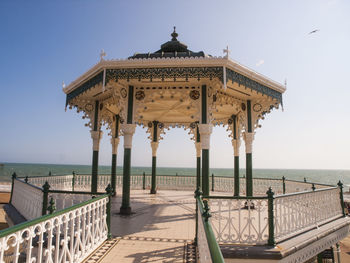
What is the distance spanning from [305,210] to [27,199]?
7300mm

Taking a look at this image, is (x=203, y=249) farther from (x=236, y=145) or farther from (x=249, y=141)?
(x=236, y=145)

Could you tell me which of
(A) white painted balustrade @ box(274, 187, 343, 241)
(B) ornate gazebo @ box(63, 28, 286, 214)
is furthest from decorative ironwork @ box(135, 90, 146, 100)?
(A) white painted balustrade @ box(274, 187, 343, 241)

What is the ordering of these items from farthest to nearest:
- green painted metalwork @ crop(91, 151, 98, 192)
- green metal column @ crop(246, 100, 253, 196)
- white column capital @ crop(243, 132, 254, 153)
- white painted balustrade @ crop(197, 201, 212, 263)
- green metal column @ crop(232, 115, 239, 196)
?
1. green metal column @ crop(232, 115, 239, 196)
2. green painted metalwork @ crop(91, 151, 98, 192)
3. white column capital @ crop(243, 132, 254, 153)
4. green metal column @ crop(246, 100, 253, 196)
5. white painted balustrade @ crop(197, 201, 212, 263)

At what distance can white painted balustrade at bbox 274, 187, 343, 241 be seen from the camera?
14.4 ft

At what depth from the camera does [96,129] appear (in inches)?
367

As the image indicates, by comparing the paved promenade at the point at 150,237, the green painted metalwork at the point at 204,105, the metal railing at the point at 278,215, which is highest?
the green painted metalwork at the point at 204,105

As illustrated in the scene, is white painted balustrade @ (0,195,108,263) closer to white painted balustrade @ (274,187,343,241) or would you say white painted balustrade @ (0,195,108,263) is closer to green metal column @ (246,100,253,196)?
white painted balustrade @ (274,187,343,241)

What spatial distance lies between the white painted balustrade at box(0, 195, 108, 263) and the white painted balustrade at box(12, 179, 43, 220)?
1159 millimetres

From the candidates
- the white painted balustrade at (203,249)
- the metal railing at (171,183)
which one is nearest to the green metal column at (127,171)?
the white painted balustrade at (203,249)

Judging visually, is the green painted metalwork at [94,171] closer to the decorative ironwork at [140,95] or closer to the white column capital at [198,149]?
the decorative ironwork at [140,95]

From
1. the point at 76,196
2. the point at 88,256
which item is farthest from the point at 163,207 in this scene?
the point at 88,256

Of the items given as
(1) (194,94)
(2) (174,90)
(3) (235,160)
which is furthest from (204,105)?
(3) (235,160)

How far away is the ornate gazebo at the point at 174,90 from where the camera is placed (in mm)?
6273

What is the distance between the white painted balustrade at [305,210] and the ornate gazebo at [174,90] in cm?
253
